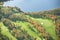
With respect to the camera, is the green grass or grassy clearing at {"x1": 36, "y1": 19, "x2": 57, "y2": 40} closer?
the green grass

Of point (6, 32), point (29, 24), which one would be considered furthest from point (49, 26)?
point (6, 32)

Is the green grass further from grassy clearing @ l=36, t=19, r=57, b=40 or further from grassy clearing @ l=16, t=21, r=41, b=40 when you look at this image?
grassy clearing @ l=36, t=19, r=57, b=40

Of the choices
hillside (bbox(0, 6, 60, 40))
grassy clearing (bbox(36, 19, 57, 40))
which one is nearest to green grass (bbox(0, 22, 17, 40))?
hillside (bbox(0, 6, 60, 40))

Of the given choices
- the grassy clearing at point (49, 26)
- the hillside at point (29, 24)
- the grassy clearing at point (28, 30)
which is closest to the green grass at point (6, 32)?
the hillside at point (29, 24)

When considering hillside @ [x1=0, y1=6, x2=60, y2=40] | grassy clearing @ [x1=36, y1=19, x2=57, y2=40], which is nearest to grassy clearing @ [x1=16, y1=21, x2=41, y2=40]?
hillside @ [x1=0, y1=6, x2=60, y2=40]

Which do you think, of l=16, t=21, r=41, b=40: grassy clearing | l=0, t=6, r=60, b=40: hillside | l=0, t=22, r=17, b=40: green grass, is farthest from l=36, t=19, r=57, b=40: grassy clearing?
l=0, t=22, r=17, b=40: green grass

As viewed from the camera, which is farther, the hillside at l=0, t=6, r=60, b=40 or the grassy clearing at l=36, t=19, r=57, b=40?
the grassy clearing at l=36, t=19, r=57, b=40

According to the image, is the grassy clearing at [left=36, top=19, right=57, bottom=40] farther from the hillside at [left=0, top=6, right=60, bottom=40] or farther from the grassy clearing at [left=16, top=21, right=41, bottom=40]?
the grassy clearing at [left=16, top=21, right=41, bottom=40]

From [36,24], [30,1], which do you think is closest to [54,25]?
[36,24]

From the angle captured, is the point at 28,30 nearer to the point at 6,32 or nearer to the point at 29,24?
the point at 29,24
